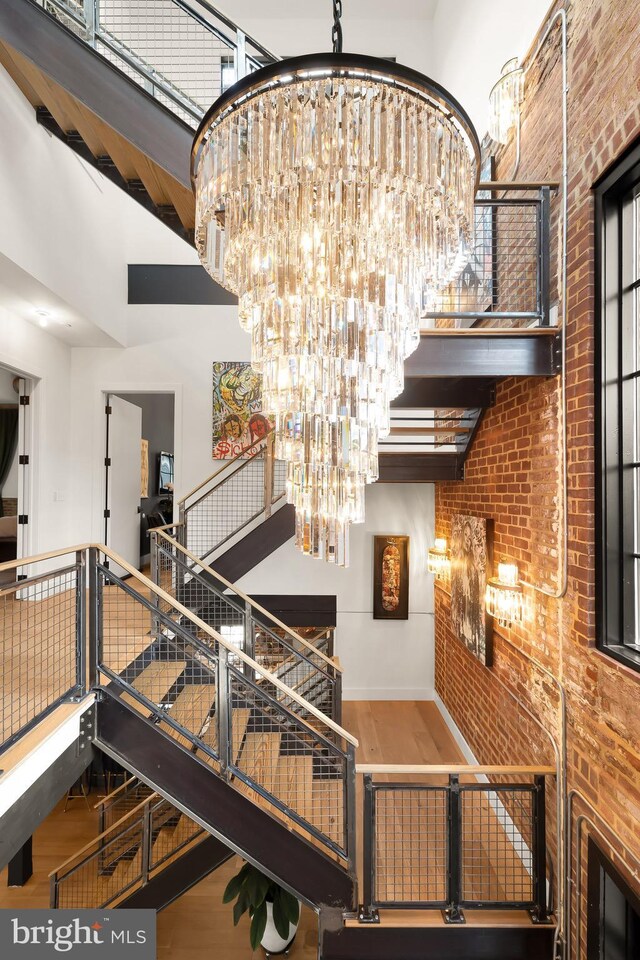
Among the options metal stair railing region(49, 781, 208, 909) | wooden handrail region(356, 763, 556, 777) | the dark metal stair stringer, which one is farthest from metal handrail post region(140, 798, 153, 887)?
wooden handrail region(356, 763, 556, 777)

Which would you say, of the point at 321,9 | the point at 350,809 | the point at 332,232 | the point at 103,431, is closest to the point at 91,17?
the point at 332,232

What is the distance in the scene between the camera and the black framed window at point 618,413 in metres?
2.46

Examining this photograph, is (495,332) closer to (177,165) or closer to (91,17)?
(177,165)

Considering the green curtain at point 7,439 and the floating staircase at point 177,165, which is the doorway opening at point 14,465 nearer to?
the green curtain at point 7,439

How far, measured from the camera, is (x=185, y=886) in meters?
3.60

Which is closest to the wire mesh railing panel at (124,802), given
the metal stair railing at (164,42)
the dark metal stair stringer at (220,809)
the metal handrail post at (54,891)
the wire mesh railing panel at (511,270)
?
the metal handrail post at (54,891)

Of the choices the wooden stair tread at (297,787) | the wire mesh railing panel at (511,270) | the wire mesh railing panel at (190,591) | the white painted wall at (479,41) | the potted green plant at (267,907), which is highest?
the white painted wall at (479,41)

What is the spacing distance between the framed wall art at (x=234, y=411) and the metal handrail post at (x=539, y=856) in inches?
179

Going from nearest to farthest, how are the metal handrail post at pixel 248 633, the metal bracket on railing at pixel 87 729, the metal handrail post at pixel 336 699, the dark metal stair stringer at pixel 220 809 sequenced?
1. the metal bracket on railing at pixel 87 729
2. the dark metal stair stringer at pixel 220 809
3. the metal handrail post at pixel 336 699
4. the metal handrail post at pixel 248 633

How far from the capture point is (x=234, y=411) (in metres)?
6.17

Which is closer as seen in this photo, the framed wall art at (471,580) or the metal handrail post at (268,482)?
the framed wall art at (471,580)

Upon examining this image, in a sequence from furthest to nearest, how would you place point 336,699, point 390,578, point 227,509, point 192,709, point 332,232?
1. point 390,578
2. point 227,509
3. point 336,699
4. point 192,709
5. point 332,232

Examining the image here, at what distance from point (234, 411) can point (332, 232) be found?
5038 millimetres

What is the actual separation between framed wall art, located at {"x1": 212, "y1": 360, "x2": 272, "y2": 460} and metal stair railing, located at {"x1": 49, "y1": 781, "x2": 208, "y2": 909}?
12.3ft
